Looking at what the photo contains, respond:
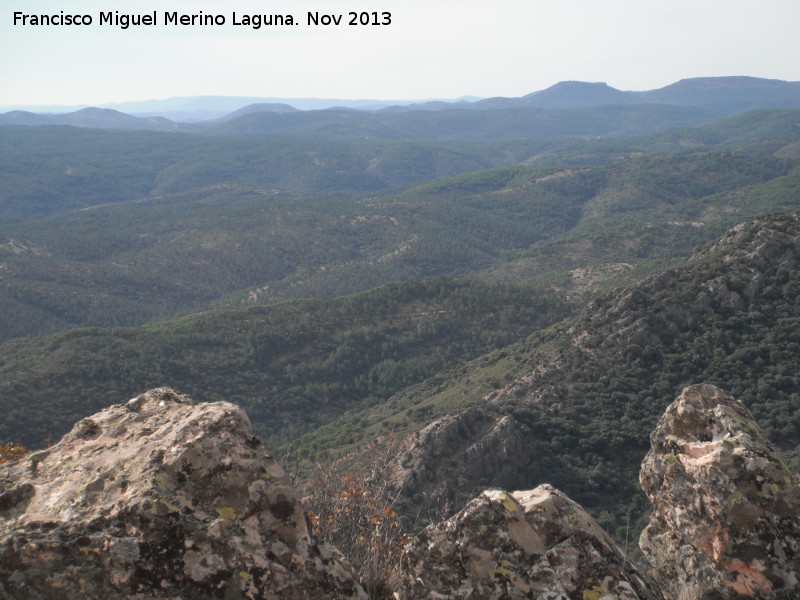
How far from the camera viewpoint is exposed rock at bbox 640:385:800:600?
21.3ft

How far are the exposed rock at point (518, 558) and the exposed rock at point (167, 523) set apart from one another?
2.69ft

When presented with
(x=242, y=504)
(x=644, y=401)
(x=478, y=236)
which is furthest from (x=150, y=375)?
(x=478, y=236)

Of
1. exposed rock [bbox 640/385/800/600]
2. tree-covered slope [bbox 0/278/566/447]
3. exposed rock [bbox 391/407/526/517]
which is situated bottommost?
tree-covered slope [bbox 0/278/566/447]

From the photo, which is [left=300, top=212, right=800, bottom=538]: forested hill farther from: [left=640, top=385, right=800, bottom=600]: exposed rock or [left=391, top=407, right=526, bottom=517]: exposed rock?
[left=640, top=385, right=800, bottom=600]: exposed rock

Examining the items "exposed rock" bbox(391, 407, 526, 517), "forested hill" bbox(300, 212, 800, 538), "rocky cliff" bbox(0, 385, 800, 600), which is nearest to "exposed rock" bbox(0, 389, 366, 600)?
"rocky cliff" bbox(0, 385, 800, 600)

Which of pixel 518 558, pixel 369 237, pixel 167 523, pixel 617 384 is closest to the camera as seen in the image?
pixel 167 523

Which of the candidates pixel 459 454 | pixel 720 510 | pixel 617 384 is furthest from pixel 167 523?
pixel 617 384

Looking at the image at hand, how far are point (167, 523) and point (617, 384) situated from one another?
105 ft

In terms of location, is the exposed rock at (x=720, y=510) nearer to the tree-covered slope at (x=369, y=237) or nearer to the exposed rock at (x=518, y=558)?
the exposed rock at (x=518, y=558)

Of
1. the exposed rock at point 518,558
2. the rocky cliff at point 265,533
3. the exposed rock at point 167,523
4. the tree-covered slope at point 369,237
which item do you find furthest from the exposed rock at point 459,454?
the tree-covered slope at point 369,237

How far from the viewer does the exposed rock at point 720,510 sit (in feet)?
21.3

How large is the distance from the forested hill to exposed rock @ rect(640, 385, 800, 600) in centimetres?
1726

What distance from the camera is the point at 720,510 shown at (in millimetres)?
6934

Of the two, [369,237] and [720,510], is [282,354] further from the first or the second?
[369,237]
